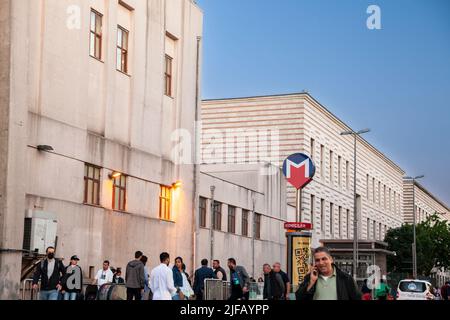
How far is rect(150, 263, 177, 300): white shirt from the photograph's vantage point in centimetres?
1934

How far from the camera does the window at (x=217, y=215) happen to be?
4647 centimetres

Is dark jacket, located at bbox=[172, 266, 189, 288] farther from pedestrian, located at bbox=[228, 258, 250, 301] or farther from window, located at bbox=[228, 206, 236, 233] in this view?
window, located at bbox=[228, 206, 236, 233]

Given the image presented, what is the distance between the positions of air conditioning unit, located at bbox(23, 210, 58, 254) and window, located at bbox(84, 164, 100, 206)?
12.8 ft

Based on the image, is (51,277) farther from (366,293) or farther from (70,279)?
(366,293)

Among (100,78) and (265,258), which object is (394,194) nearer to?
(265,258)

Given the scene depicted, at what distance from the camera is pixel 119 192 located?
3500 centimetres

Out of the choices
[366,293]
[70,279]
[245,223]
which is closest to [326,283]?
[70,279]

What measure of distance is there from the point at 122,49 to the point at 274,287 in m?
16.2

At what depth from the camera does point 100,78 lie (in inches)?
1339

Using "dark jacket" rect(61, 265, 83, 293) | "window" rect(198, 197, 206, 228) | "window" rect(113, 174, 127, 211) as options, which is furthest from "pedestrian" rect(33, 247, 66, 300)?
"window" rect(198, 197, 206, 228)

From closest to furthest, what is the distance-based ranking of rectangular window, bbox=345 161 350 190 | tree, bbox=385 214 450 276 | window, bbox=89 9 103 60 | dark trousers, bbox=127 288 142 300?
1. dark trousers, bbox=127 288 142 300
2. window, bbox=89 9 103 60
3. rectangular window, bbox=345 161 350 190
4. tree, bbox=385 214 450 276

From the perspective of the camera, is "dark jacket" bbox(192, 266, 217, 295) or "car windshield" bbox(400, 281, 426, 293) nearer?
"dark jacket" bbox(192, 266, 217, 295)

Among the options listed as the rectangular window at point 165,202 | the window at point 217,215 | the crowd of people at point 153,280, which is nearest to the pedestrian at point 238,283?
the crowd of people at point 153,280
